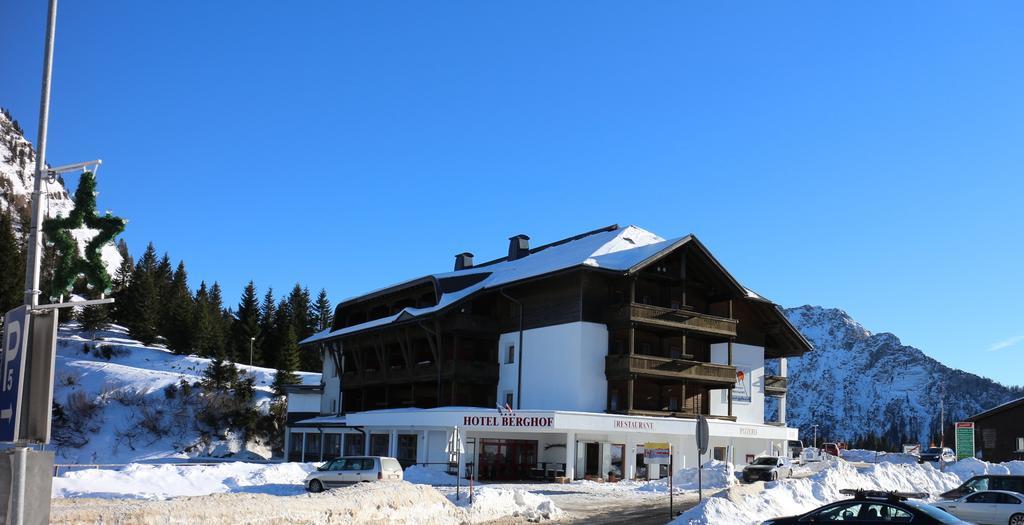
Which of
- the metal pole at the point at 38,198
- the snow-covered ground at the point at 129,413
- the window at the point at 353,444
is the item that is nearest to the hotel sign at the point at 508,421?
the window at the point at 353,444

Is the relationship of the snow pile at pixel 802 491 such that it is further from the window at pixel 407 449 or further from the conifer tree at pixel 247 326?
the conifer tree at pixel 247 326

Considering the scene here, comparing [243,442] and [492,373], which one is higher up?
[492,373]

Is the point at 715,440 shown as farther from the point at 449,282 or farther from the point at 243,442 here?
the point at 243,442

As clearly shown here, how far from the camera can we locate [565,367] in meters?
51.7


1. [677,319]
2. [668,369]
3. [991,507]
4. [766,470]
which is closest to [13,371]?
[991,507]

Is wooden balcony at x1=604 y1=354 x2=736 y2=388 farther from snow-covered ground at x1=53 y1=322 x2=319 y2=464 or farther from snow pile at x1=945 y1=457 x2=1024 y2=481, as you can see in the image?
snow-covered ground at x1=53 y1=322 x2=319 y2=464

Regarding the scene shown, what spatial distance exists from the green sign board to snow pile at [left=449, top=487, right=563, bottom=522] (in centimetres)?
2612

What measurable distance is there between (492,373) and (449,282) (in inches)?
324

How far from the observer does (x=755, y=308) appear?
207ft

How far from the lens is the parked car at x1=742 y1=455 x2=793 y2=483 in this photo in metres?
43.2

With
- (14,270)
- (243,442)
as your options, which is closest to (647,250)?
(243,442)

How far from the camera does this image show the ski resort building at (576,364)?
49125 mm

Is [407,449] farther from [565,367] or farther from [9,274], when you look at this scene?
[9,274]

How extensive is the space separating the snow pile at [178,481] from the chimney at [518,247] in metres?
26.7
